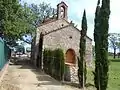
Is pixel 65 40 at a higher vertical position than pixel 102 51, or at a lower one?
higher

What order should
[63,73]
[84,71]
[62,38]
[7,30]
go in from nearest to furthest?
[84,71], [63,73], [7,30], [62,38]

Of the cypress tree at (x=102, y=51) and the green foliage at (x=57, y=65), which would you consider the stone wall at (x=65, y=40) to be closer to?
the green foliage at (x=57, y=65)

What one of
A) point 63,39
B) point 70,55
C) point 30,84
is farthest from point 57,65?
point 70,55

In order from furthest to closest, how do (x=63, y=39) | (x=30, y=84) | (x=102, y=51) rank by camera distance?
(x=63, y=39)
(x=30, y=84)
(x=102, y=51)

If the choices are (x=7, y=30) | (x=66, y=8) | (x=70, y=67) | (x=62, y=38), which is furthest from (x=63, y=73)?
(x=66, y=8)

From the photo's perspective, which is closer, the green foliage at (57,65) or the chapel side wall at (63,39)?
the green foliage at (57,65)

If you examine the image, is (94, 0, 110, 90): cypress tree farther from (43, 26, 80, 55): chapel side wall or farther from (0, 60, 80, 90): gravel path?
(43, 26, 80, 55): chapel side wall

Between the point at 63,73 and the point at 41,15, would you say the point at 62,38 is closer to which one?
the point at 63,73

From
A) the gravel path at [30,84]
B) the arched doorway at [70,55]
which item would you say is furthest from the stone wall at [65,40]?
the gravel path at [30,84]

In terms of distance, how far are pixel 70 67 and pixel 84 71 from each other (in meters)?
3.45

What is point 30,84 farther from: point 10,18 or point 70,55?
point 70,55

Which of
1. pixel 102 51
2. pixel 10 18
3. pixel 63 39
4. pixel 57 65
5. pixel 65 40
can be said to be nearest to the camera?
pixel 102 51

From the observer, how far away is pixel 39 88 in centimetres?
2066

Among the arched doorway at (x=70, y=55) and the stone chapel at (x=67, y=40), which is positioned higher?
the stone chapel at (x=67, y=40)
